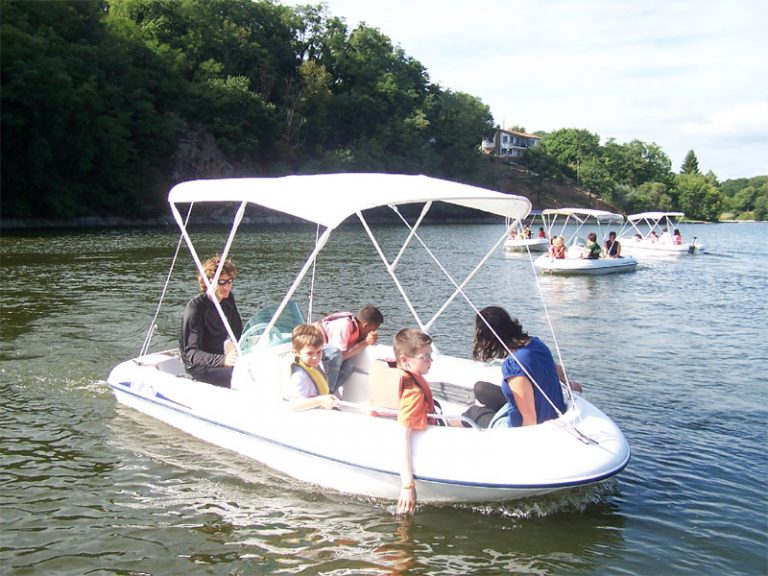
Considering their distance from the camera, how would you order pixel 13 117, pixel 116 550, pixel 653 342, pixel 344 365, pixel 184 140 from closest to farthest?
pixel 116 550
pixel 344 365
pixel 653 342
pixel 13 117
pixel 184 140

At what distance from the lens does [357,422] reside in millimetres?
6500

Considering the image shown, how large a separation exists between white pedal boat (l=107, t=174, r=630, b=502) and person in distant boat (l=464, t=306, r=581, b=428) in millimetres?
190

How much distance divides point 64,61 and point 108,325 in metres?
40.4

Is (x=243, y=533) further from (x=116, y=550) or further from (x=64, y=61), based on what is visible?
(x=64, y=61)

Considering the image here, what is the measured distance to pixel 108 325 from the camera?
15047 millimetres

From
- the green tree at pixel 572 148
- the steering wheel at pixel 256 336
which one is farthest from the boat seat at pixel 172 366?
the green tree at pixel 572 148

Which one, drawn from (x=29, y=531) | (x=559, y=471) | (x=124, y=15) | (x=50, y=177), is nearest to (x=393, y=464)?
(x=559, y=471)

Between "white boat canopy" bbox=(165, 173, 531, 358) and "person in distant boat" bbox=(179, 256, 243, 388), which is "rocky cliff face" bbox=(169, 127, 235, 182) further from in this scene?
"white boat canopy" bbox=(165, 173, 531, 358)

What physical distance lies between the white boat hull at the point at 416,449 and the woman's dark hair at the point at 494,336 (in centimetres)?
69

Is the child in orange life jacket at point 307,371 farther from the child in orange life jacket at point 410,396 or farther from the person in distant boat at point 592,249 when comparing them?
the person in distant boat at point 592,249

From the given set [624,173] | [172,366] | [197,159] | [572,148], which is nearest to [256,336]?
[172,366]

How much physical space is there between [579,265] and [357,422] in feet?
76.7

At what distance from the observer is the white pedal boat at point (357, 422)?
6.02 meters

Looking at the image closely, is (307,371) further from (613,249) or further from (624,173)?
(624,173)
